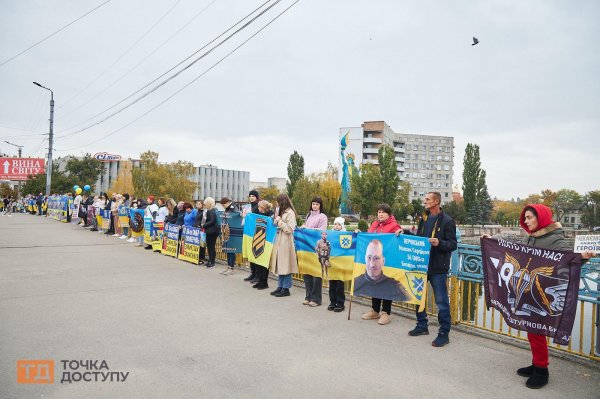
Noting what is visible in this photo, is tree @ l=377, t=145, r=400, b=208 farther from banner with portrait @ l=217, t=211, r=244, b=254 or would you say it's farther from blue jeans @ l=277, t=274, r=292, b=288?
blue jeans @ l=277, t=274, r=292, b=288

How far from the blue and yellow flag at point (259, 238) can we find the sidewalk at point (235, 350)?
2.66 ft

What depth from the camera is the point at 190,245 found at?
11.4m

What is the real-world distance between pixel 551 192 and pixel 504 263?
450 ft

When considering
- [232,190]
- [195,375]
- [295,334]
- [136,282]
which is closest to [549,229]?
[295,334]

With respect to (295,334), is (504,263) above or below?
above

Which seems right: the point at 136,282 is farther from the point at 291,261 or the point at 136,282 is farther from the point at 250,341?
the point at 250,341

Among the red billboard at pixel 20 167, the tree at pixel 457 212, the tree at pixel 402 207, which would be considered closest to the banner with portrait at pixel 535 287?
the tree at pixel 402 207

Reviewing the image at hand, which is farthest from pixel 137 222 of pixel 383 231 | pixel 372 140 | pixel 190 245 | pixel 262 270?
pixel 372 140

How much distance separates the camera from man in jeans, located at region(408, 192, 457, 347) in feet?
17.1

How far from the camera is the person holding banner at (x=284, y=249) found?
25.2 ft

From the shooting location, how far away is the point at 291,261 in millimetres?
7746

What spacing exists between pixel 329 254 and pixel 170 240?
23.9 ft

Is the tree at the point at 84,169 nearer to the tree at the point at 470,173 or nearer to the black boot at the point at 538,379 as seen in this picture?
the tree at the point at 470,173

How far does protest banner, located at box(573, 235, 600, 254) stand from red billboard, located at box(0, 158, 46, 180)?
80.4 metres
